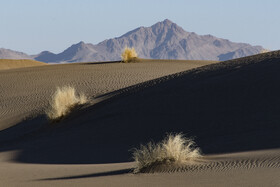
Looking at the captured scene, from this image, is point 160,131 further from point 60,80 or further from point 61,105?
point 60,80

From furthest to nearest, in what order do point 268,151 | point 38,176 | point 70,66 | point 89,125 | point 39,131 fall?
point 70,66 → point 39,131 → point 89,125 → point 268,151 → point 38,176

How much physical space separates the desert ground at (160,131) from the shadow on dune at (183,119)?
28 millimetres

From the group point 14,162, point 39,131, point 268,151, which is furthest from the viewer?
point 39,131

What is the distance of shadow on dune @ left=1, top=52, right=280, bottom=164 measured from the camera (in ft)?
45.0

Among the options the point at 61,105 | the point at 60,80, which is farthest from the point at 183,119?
the point at 60,80

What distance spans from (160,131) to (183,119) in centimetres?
93

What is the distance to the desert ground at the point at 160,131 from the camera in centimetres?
939

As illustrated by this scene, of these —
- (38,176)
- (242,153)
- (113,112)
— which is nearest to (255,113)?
(242,153)

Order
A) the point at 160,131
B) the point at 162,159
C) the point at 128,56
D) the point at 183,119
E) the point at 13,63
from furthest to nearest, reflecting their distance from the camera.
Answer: the point at 13,63
the point at 128,56
the point at 183,119
the point at 160,131
the point at 162,159

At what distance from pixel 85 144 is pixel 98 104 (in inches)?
238

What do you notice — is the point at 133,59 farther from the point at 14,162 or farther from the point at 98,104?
the point at 14,162

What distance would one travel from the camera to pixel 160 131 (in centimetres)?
1569

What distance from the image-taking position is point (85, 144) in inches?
625

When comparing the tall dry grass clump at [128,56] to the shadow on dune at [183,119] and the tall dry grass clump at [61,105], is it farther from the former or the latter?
the tall dry grass clump at [61,105]
